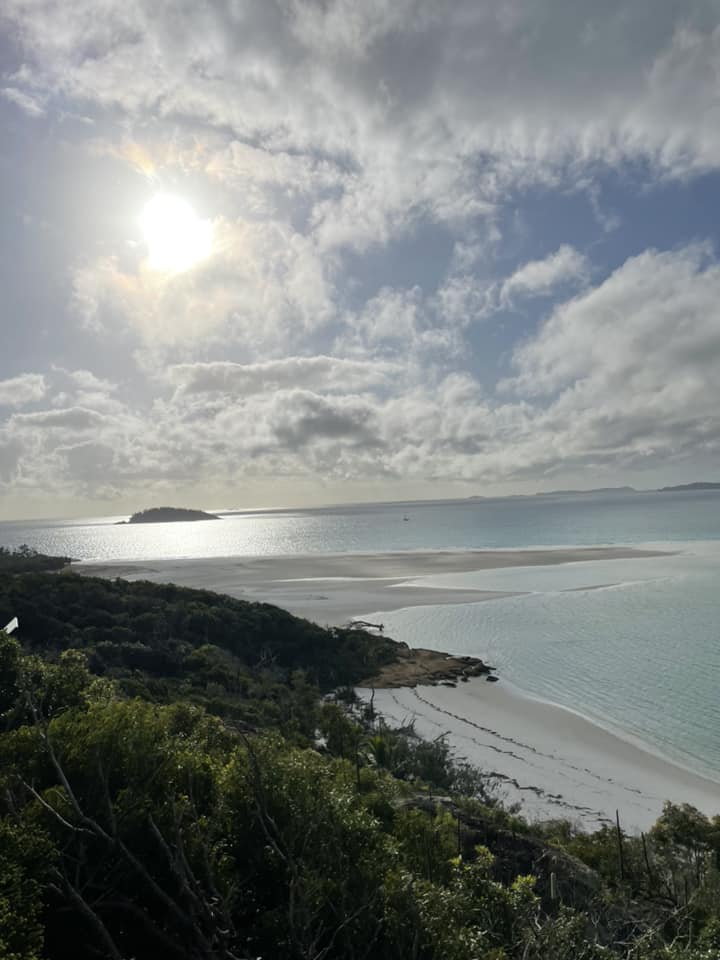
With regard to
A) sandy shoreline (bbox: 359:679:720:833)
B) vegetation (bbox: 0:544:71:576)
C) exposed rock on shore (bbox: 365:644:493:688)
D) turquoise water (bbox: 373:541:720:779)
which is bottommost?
sandy shoreline (bbox: 359:679:720:833)

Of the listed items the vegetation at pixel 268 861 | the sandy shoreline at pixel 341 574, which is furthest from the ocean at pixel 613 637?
the vegetation at pixel 268 861

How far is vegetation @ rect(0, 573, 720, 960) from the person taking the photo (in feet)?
33.9

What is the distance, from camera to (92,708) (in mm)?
16531

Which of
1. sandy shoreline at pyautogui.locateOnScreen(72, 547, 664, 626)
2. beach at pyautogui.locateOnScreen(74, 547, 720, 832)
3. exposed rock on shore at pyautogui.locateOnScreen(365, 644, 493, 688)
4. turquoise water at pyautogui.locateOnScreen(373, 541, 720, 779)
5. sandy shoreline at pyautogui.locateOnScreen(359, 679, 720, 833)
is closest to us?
sandy shoreline at pyautogui.locateOnScreen(359, 679, 720, 833)

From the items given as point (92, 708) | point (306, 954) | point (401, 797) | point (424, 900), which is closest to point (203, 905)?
point (306, 954)

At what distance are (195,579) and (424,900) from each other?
4179 inches

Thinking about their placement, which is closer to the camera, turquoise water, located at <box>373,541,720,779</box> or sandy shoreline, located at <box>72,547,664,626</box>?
turquoise water, located at <box>373,541,720,779</box>

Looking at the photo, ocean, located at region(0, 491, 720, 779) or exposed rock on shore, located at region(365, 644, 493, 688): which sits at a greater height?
ocean, located at region(0, 491, 720, 779)

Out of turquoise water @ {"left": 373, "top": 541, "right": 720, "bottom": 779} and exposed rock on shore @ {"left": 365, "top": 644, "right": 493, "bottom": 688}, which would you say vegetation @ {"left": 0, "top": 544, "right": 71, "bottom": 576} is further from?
exposed rock on shore @ {"left": 365, "top": 644, "right": 493, "bottom": 688}

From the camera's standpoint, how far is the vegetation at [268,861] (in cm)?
1034

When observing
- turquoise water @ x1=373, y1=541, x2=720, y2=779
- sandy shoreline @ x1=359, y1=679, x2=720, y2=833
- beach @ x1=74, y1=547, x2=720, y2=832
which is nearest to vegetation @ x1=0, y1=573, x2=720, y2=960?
sandy shoreline @ x1=359, y1=679, x2=720, y2=833

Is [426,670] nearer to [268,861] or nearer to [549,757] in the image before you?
[549,757]

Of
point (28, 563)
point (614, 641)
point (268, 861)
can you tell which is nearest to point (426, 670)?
point (614, 641)

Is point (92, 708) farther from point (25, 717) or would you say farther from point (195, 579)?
point (195, 579)
